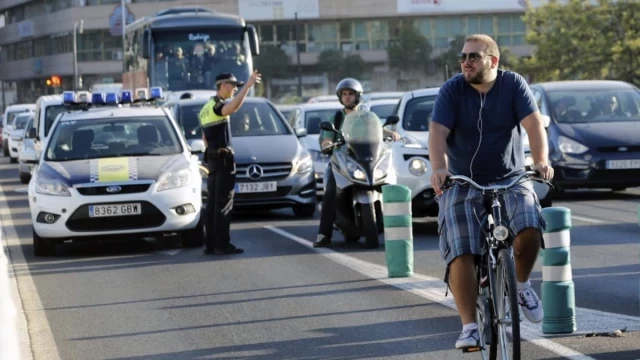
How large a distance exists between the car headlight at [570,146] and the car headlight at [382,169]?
6095mm

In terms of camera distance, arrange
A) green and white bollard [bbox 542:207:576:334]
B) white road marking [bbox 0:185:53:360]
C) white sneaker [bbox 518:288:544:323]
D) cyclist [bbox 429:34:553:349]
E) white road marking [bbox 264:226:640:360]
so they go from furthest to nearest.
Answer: white road marking [bbox 0:185:53:360] → green and white bollard [bbox 542:207:576:334] → white road marking [bbox 264:226:640:360] → white sneaker [bbox 518:288:544:323] → cyclist [bbox 429:34:553:349]

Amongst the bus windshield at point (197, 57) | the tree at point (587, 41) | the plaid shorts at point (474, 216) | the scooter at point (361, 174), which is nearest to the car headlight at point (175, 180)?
the scooter at point (361, 174)

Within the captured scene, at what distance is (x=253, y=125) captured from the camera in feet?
64.8

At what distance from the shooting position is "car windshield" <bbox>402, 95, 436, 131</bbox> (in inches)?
673

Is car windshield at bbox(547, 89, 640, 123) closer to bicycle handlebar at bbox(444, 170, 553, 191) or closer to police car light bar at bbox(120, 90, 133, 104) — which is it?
police car light bar at bbox(120, 90, 133, 104)

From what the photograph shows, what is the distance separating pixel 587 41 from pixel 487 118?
2019 inches

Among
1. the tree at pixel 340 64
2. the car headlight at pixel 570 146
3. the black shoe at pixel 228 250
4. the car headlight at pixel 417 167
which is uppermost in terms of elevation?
the car headlight at pixel 417 167

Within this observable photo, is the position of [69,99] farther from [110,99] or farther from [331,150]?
[331,150]

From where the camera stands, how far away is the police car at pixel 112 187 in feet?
47.4

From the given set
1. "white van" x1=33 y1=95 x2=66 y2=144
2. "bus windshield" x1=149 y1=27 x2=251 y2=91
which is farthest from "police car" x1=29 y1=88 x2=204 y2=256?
"bus windshield" x1=149 y1=27 x2=251 y2=91

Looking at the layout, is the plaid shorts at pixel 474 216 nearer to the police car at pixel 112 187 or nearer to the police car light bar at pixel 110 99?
the police car at pixel 112 187

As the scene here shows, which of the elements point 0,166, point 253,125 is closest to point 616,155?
point 253,125

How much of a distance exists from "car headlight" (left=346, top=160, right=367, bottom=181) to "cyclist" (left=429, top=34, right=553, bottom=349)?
23.2 feet

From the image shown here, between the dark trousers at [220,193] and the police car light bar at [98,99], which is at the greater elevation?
the police car light bar at [98,99]
